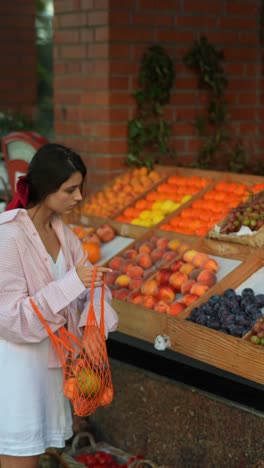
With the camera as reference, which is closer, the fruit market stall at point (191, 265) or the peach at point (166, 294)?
the fruit market stall at point (191, 265)

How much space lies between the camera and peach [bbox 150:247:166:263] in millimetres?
4832

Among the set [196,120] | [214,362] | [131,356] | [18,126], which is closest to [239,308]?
[214,362]

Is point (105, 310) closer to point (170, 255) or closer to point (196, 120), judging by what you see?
point (170, 255)

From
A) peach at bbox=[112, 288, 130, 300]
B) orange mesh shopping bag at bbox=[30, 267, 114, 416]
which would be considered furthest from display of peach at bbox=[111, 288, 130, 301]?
orange mesh shopping bag at bbox=[30, 267, 114, 416]

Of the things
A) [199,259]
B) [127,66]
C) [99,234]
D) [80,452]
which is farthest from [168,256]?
[127,66]

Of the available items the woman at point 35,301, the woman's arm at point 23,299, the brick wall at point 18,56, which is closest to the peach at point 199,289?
the woman at point 35,301

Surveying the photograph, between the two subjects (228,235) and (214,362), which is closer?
(214,362)

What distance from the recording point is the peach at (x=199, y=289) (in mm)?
4273

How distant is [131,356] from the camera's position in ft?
13.9

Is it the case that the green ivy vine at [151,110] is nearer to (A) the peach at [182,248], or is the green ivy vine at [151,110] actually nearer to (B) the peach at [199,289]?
(A) the peach at [182,248]

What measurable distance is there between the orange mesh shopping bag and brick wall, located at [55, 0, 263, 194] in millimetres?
2726

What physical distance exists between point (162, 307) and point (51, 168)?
4.37 feet

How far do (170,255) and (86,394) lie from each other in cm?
168

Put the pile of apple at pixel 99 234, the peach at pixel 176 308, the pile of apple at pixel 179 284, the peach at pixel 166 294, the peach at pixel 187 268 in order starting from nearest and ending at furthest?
the peach at pixel 176 308 < the pile of apple at pixel 179 284 < the peach at pixel 166 294 < the peach at pixel 187 268 < the pile of apple at pixel 99 234
